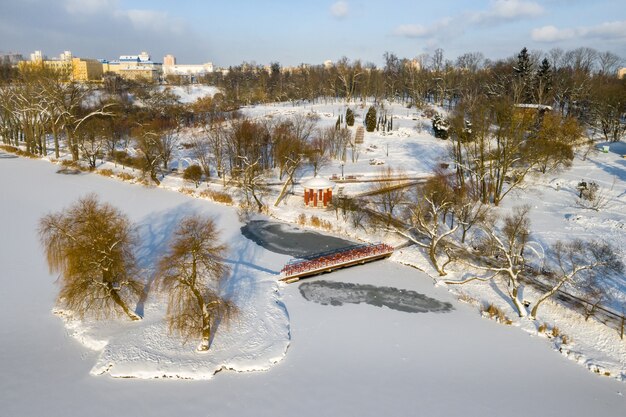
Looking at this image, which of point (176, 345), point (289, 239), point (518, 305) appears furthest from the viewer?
point (289, 239)

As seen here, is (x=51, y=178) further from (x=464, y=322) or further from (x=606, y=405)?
(x=606, y=405)

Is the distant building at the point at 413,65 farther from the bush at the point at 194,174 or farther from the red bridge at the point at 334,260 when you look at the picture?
the red bridge at the point at 334,260

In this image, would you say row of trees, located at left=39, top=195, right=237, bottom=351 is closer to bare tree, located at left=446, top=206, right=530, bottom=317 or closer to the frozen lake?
the frozen lake

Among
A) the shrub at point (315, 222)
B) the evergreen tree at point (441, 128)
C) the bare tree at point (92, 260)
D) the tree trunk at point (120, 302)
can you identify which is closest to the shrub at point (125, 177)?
the shrub at point (315, 222)

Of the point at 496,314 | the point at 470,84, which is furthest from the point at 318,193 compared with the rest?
the point at 470,84

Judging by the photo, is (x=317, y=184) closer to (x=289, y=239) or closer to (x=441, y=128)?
(x=289, y=239)
